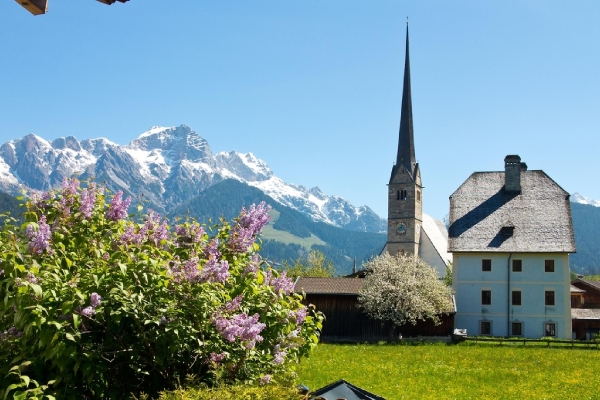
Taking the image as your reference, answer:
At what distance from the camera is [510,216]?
56.2 metres

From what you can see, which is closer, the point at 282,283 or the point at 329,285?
the point at 282,283

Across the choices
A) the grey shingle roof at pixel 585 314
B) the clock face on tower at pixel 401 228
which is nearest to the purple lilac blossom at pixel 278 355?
the grey shingle roof at pixel 585 314

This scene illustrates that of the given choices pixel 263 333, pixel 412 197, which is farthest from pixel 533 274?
pixel 263 333

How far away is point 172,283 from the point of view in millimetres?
7645

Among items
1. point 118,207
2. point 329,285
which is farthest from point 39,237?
point 329,285

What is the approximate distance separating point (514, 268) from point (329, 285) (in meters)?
16.0

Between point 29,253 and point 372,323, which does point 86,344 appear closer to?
point 29,253

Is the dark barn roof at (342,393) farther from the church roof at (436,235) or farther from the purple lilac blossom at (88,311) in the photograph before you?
the church roof at (436,235)

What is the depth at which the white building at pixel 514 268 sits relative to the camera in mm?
52969

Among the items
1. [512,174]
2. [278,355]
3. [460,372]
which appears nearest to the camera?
[278,355]

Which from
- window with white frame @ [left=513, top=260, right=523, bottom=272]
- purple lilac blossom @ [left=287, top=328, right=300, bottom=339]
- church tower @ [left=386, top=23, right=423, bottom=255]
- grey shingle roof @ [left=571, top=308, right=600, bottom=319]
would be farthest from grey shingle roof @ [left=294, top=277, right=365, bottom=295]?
church tower @ [left=386, top=23, right=423, bottom=255]

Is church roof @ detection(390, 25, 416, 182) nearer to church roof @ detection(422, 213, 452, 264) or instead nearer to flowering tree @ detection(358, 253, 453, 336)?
church roof @ detection(422, 213, 452, 264)

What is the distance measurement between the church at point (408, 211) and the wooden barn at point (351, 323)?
40905 mm

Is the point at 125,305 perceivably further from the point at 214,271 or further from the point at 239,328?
the point at 239,328
